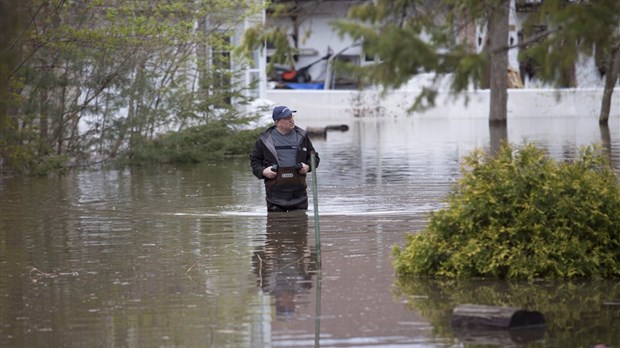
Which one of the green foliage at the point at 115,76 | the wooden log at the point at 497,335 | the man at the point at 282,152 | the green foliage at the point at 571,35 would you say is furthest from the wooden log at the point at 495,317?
the green foliage at the point at 115,76

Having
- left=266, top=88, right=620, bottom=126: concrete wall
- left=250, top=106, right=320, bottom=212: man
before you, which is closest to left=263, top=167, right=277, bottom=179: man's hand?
left=250, top=106, right=320, bottom=212: man

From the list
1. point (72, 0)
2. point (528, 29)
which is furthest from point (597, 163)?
point (72, 0)

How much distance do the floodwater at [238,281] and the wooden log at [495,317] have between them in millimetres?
73

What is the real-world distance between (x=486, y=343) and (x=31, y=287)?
4.39m

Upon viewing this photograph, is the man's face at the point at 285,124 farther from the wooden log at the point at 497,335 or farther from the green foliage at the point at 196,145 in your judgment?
the green foliage at the point at 196,145

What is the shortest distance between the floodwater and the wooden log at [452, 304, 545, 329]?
7cm

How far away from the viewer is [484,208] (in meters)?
11.2

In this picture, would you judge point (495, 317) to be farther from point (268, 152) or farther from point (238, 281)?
point (268, 152)

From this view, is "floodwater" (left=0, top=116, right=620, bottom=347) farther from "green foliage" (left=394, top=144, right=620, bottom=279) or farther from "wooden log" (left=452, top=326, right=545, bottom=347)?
"green foliage" (left=394, top=144, right=620, bottom=279)

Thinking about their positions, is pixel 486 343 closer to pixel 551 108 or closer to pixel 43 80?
pixel 43 80

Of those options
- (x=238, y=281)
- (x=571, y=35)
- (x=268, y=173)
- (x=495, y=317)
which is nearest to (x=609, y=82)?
(x=268, y=173)

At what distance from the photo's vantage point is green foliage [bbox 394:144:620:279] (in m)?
11.1

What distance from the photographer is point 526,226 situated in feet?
36.3

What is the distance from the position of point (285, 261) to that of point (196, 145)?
1722 centimetres
